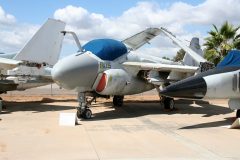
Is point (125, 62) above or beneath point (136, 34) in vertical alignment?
beneath

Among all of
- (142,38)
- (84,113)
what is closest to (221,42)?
(142,38)

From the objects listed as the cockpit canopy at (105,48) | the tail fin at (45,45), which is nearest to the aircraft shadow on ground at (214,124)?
the cockpit canopy at (105,48)

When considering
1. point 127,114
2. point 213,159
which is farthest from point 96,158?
point 127,114

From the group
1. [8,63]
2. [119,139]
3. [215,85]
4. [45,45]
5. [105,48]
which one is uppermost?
A: [45,45]

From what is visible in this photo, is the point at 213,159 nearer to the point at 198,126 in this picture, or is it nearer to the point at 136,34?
the point at 198,126

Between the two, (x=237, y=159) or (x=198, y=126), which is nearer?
(x=237, y=159)

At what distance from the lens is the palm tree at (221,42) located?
90.8 feet

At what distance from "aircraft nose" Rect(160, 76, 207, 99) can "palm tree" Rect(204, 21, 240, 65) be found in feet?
59.6

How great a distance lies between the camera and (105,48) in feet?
45.5

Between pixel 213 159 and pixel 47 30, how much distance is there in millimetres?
14776

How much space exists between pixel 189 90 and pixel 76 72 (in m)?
4.17

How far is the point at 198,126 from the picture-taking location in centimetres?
1114

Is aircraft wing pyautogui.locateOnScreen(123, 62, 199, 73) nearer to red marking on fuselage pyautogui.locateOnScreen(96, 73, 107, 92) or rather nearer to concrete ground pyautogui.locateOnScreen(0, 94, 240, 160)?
red marking on fuselage pyautogui.locateOnScreen(96, 73, 107, 92)

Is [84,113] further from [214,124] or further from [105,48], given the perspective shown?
[214,124]
